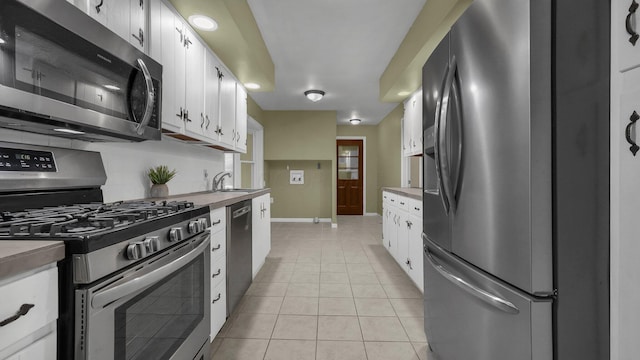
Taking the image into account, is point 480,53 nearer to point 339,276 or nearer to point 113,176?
point 113,176

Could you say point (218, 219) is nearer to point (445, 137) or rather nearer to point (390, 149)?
point (445, 137)

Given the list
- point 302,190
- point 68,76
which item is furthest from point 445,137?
point 302,190

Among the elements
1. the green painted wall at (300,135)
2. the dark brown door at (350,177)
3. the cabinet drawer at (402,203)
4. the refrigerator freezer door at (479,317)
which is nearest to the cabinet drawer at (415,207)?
the cabinet drawer at (402,203)

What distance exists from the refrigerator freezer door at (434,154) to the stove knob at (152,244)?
1.20m

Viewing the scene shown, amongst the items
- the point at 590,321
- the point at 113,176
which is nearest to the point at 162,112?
the point at 113,176

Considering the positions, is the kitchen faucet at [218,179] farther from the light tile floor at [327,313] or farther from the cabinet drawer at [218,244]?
the cabinet drawer at [218,244]

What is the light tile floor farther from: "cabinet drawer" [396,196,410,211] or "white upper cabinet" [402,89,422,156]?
"white upper cabinet" [402,89,422,156]

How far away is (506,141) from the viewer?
3.04 feet

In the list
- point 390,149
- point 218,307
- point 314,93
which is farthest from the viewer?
point 390,149

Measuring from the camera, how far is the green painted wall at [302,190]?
6.55 metres

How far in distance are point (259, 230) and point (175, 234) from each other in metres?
1.74

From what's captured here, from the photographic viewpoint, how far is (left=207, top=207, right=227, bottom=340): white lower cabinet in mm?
1693

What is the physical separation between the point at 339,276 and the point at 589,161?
2.46 meters

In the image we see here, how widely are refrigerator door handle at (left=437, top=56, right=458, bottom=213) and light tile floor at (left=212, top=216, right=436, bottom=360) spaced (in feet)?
3.59
